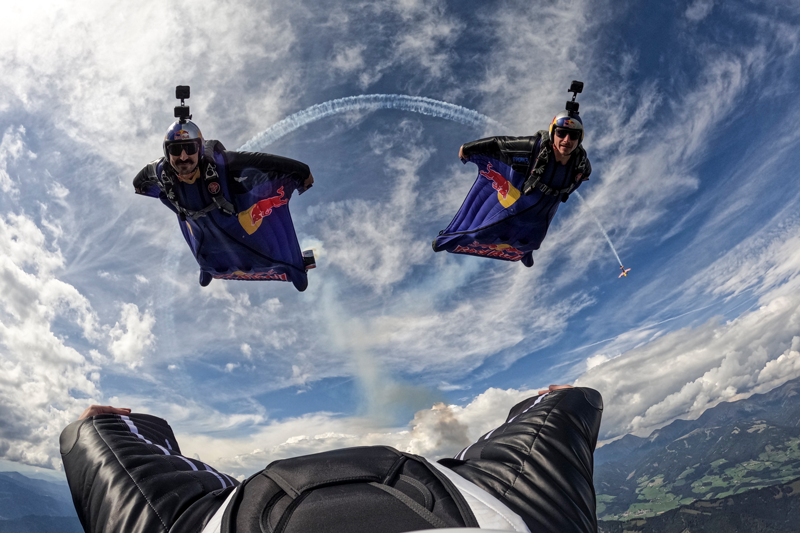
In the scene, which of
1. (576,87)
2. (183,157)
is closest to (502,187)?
(576,87)

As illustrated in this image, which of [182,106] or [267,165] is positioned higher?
[182,106]

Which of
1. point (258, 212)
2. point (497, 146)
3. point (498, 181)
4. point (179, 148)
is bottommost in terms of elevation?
point (258, 212)

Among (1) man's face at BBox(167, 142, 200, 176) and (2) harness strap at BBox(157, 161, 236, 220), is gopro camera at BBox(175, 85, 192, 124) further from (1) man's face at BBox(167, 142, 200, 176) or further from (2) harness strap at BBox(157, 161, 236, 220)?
(2) harness strap at BBox(157, 161, 236, 220)

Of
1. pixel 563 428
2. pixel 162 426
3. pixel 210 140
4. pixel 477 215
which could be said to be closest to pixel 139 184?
pixel 210 140

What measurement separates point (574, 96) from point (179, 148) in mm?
12281

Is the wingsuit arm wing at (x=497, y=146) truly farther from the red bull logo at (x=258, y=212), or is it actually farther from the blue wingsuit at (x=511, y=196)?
the red bull logo at (x=258, y=212)

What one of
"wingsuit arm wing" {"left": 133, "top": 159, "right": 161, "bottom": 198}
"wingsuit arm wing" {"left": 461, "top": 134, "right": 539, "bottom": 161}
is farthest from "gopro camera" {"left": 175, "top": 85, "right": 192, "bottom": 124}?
"wingsuit arm wing" {"left": 461, "top": 134, "right": 539, "bottom": 161}

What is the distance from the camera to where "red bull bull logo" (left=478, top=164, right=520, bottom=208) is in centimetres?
1521

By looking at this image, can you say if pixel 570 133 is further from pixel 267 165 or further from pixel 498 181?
pixel 267 165

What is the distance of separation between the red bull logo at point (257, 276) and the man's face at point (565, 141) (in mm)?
11371

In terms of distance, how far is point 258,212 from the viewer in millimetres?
13875

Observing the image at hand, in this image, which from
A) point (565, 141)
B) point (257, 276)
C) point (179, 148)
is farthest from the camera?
point (257, 276)

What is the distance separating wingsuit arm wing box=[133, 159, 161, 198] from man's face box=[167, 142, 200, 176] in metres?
1.77

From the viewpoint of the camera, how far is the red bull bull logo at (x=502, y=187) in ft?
49.9
